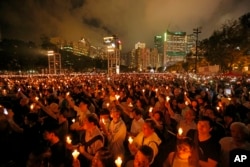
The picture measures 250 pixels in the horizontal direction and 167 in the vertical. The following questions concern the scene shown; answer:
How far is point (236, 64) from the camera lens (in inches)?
1527

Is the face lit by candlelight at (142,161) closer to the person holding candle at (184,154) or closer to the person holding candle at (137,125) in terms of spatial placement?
the person holding candle at (184,154)

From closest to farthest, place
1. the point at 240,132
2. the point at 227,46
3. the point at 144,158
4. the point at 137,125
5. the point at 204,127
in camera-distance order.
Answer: the point at 144,158 < the point at 240,132 < the point at 204,127 < the point at 137,125 < the point at 227,46

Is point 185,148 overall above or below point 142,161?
above

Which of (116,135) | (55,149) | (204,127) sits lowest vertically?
(55,149)

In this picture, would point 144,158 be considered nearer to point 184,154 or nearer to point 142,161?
point 142,161

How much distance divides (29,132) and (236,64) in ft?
120

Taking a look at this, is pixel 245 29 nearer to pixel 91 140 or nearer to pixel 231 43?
pixel 231 43

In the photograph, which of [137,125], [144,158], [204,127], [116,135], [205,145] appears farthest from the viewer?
[137,125]

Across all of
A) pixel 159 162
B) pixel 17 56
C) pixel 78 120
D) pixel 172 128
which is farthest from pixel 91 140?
pixel 17 56

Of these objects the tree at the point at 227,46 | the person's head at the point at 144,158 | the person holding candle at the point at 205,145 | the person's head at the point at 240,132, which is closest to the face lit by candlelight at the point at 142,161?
the person's head at the point at 144,158

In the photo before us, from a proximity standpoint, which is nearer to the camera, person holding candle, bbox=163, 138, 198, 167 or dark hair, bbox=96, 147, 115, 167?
person holding candle, bbox=163, 138, 198, 167

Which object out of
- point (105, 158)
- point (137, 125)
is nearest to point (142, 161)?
point (105, 158)

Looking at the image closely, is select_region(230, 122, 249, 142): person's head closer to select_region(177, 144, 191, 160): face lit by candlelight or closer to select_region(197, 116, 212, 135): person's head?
select_region(197, 116, 212, 135): person's head

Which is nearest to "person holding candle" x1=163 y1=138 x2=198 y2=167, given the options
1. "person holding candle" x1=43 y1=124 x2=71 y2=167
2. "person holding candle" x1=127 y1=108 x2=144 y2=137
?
"person holding candle" x1=43 y1=124 x2=71 y2=167
